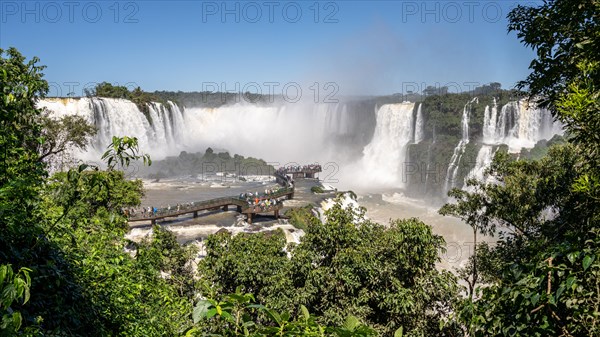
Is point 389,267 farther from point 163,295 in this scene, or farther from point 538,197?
point 538,197

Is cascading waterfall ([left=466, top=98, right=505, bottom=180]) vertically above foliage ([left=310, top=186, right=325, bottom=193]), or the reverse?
cascading waterfall ([left=466, top=98, right=505, bottom=180])

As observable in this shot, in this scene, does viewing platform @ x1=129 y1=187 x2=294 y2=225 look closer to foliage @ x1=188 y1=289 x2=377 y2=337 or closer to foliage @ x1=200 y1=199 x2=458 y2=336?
foliage @ x1=200 y1=199 x2=458 y2=336

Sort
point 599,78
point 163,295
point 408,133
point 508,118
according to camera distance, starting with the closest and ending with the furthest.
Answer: point 599,78 < point 163,295 < point 508,118 < point 408,133

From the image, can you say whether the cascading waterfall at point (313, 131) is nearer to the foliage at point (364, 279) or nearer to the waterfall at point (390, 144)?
the waterfall at point (390, 144)

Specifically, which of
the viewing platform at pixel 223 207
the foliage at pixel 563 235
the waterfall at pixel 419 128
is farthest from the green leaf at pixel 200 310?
the waterfall at pixel 419 128

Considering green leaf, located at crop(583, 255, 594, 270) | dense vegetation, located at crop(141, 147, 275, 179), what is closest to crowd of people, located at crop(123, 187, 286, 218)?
dense vegetation, located at crop(141, 147, 275, 179)

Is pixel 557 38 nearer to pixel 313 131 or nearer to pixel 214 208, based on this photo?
pixel 214 208

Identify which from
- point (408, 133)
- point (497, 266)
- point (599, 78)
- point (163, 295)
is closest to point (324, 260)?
point (163, 295)
